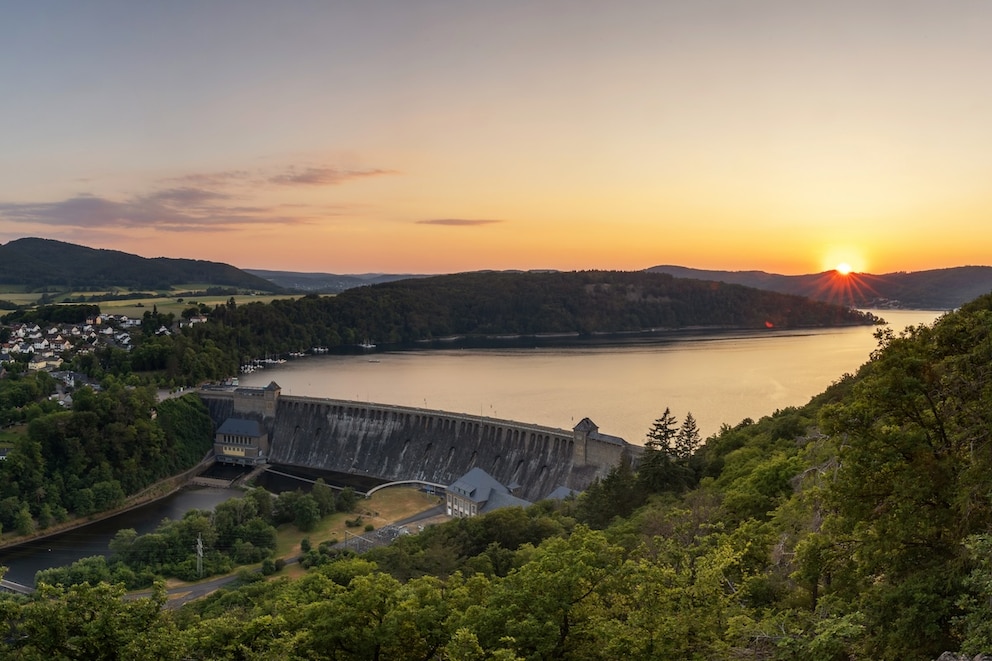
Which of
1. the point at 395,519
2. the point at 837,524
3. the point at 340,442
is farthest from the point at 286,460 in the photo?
the point at 837,524

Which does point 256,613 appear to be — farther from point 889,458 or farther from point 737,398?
point 737,398

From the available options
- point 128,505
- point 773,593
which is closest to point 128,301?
point 128,505

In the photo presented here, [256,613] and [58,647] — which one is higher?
[58,647]

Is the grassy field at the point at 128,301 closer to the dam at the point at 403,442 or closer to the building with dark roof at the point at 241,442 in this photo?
the building with dark roof at the point at 241,442

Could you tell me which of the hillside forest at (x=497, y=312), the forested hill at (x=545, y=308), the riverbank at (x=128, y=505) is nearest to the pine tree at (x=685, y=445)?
the riverbank at (x=128, y=505)

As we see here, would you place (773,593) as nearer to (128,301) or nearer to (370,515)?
(370,515)
